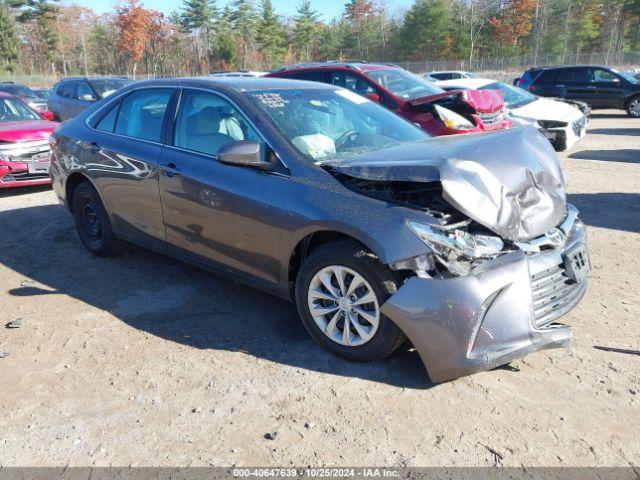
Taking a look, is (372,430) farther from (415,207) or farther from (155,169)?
(155,169)

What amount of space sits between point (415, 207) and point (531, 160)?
103 centimetres

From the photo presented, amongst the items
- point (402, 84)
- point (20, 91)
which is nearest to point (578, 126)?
point (402, 84)

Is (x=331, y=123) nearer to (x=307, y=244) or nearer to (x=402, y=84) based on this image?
(x=307, y=244)

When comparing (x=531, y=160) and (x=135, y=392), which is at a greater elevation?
(x=531, y=160)

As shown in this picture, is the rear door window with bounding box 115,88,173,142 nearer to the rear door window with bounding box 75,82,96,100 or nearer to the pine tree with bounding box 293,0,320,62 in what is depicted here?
the rear door window with bounding box 75,82,96,100

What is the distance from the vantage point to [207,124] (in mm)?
4250

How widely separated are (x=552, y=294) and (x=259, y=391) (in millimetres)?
1808

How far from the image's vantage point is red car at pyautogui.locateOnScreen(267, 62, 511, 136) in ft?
25.4

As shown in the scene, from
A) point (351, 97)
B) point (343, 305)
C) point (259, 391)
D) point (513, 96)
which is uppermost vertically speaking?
point (351, 97)

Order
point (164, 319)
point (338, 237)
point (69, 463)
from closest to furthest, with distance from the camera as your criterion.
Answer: point (69, 463) < point (338, 237) < point (164, 319)

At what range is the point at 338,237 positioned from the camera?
3.47 meters

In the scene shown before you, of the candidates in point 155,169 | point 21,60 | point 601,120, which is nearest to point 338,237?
point 155,169

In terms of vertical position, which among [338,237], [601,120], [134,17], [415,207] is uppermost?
[134,17]

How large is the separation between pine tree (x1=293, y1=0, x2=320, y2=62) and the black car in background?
179 ft
